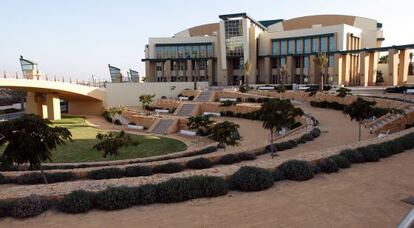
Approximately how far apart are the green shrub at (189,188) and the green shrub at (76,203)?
1835mm

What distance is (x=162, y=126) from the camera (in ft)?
150

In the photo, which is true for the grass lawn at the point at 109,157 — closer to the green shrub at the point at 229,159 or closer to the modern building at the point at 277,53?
the green shrub at the point at 229,159

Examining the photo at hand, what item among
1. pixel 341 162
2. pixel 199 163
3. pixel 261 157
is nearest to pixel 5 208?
pixel 199 163

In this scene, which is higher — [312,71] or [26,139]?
[312,71]

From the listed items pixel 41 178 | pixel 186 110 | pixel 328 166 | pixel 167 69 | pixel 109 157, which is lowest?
pixel 109 157

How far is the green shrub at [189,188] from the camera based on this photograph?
10328 mm

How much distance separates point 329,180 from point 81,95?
58638 mm

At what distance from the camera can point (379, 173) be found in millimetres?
12539

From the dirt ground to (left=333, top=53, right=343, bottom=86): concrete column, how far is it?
6218 cm

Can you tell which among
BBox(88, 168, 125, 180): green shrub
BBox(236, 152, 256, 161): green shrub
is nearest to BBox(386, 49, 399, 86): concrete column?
BBox(236, 152, 256, 161): green shrub

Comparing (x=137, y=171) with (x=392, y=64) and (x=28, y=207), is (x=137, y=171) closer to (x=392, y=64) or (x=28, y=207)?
(x=28, y=207)

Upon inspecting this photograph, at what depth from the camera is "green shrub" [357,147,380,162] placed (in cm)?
1412

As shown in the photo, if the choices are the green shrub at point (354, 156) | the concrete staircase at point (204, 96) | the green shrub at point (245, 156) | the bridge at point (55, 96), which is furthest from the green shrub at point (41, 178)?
the concrete staircase at point (204, 96)

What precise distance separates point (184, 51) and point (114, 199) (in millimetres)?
80281
